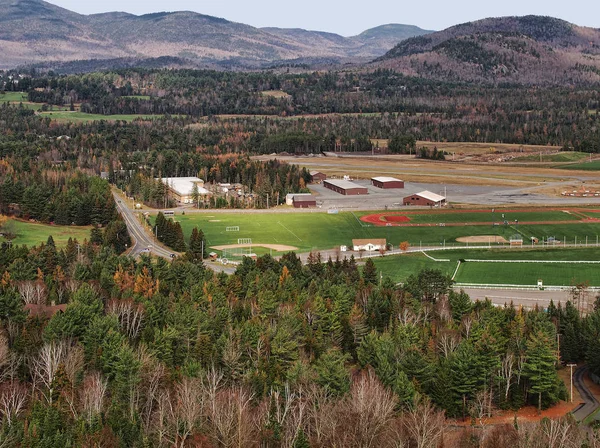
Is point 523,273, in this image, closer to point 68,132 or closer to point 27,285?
point 27,285

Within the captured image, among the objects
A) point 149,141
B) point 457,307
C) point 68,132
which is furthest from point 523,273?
point 68,132

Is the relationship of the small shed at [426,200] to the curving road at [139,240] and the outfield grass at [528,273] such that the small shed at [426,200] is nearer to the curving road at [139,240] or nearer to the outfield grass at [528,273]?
the curving road at [139,240]

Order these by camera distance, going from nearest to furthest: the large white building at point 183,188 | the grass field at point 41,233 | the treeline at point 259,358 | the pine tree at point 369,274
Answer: the treeline at point 259,358, the pine tree at point 369,274, the grass field at point 41,233, the large white building at point 183,188

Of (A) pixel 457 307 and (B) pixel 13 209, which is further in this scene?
(B) pixel 13 209

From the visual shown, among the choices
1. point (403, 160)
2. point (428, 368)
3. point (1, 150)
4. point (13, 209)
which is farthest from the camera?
point (403, 160)

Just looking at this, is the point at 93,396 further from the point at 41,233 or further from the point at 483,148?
the point at 483,148

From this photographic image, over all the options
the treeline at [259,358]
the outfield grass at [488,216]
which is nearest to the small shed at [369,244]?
the outfield grass at [488,216]

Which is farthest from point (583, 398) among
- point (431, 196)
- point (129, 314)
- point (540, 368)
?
point (431, 196)
